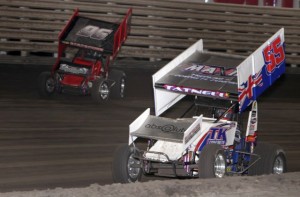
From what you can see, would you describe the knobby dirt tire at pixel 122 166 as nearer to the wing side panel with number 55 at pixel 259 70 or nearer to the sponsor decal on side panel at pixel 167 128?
the sponsor decal on side panel at pixel 167 128

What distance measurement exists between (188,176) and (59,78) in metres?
7.39

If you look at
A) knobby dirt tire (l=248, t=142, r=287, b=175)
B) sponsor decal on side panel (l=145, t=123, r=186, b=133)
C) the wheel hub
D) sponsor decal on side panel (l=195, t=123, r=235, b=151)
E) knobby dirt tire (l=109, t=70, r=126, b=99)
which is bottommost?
knobby dirt tire (l=109, t=70, r=126, b=99)

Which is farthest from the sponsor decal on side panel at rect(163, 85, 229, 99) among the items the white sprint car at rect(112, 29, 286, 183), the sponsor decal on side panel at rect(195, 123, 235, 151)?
the sponsor decal on side panel at rect(195, 123, 235, 151)

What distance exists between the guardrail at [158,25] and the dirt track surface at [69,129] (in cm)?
158

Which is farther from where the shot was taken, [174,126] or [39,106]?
[39,106]

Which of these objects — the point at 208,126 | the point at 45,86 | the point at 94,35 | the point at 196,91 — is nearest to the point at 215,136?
the point at 208,126

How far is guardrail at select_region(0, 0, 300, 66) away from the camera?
20.1m

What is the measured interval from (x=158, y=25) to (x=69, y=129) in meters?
10.1

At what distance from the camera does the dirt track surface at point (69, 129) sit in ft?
30.2

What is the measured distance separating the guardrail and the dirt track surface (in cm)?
158

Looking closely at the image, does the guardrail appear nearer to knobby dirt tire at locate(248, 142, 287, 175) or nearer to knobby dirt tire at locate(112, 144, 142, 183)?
knobby dirt tire at locate(248, 142, 287, 175)

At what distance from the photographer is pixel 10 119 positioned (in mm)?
12906

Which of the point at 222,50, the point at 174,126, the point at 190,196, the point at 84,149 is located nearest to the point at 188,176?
the point at 174,126

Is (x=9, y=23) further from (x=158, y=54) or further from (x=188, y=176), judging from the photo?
(x=188, y=176)
